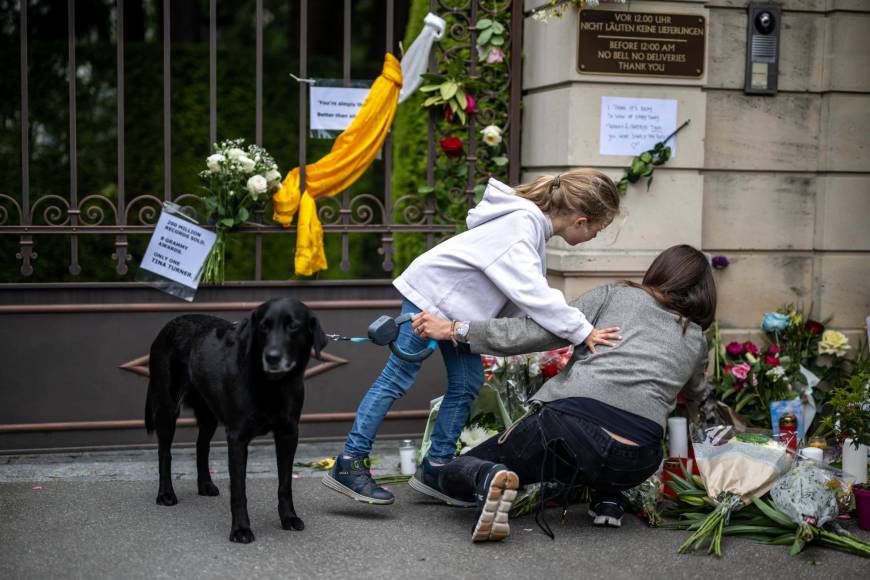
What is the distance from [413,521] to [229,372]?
1.06 m

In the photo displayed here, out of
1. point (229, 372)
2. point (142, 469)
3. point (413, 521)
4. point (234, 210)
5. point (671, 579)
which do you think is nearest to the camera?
point (671, 579)

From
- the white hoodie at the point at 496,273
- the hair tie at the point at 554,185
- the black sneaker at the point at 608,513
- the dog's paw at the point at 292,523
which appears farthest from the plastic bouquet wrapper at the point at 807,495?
the dog's paw at the point at 292,523

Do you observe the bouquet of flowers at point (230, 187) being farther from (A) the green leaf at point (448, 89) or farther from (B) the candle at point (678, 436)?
(B) the candle at point (678, 436)

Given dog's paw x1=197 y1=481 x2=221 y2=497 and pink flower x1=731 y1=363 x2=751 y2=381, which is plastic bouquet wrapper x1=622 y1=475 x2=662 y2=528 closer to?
pink flower x1=731 y1=363 x2=751 y2=381

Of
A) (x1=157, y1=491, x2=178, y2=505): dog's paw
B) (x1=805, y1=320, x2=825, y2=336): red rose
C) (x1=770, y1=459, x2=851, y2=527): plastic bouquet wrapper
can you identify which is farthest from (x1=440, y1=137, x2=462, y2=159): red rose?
(x1=770, y1=459, x2=851, y2=527): plastic bouquet wrapper

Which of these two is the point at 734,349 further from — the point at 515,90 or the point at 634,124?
the point at 515,90

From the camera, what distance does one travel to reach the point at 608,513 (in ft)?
14.6

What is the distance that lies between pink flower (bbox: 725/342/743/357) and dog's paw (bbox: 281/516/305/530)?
298cm

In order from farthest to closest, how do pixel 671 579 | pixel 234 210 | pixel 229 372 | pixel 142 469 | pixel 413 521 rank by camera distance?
pixel 234 210 < pixel 142 469 < pixel 413 521 < pixel 229 372 < pixel 671 579

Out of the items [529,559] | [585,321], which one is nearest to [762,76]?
[585,321]

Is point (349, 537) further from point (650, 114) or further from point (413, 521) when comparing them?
point (650, 114)

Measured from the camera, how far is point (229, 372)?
4.24 metres

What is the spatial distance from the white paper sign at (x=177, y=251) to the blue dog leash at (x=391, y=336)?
1642 mm

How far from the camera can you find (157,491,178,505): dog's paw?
15.4 ft
